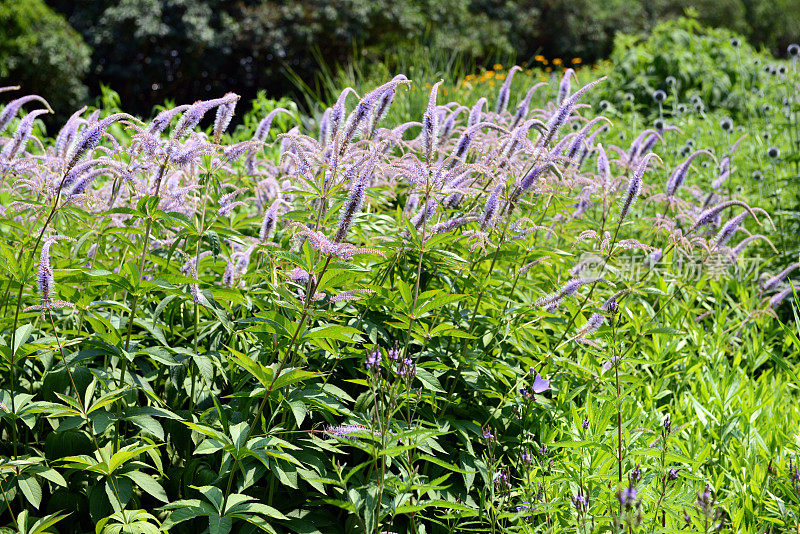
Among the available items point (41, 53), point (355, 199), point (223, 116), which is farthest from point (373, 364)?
point (41, 53)

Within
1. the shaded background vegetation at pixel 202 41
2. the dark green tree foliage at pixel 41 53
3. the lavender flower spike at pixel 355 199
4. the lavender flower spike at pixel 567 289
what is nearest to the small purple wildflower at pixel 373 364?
the lavender flower spike at pixel 355 199

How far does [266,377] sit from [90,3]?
63.3 ft

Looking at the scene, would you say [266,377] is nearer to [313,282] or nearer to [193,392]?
[313,282]

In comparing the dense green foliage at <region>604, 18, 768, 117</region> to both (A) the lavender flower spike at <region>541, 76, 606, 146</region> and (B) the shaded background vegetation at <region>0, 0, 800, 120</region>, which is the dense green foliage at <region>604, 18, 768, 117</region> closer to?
(B) the shaded background vegetation at <region>0, 0, 800, 120</region>

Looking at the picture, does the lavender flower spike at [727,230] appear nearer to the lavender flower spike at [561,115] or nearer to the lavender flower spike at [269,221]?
the lavender flower spike at [561,115]

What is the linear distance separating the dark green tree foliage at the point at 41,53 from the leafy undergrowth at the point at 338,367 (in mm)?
13895

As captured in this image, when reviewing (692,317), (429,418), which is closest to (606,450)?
(429,418)

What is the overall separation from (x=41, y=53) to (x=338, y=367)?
49.9ft

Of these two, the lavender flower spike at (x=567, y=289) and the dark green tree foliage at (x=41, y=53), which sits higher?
the lavender flower spike at (x=567, y=289)

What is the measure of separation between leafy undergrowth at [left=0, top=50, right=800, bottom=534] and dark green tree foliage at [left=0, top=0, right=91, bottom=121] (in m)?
13.9

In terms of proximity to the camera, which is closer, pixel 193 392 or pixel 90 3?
pixel 193 392

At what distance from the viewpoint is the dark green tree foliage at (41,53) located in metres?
14.8

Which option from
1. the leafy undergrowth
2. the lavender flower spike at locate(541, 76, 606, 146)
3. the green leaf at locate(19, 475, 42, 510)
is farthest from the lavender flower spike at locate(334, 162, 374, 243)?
the green leaf at locate(19, 475, 42, 510)

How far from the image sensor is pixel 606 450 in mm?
2545
